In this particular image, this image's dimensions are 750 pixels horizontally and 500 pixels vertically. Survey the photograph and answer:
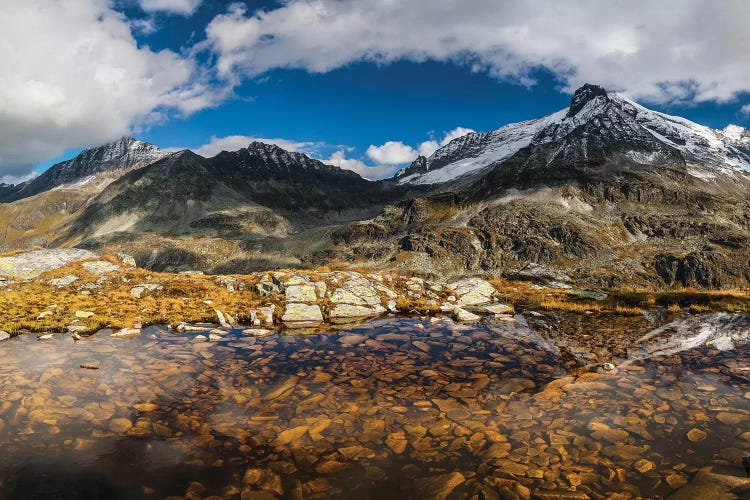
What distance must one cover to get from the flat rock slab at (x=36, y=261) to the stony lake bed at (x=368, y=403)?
20.6 feet

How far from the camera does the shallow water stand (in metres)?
7.69

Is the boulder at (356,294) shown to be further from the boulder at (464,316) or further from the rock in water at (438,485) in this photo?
the rock in water at (438,485)

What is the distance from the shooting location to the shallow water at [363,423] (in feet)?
25.2

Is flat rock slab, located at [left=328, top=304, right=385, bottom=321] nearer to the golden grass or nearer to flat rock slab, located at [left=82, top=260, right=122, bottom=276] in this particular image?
the golden grass

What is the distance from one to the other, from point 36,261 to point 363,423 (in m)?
29.7

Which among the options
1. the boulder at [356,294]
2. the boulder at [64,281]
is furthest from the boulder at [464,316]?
the boulder at [64,281]

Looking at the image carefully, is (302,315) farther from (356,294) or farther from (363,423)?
(363,423)

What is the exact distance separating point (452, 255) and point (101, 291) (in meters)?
145

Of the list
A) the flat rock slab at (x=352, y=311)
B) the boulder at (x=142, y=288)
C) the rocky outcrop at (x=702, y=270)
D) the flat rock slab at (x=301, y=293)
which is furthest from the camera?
the rocky outcrop at (x=702, y=270)

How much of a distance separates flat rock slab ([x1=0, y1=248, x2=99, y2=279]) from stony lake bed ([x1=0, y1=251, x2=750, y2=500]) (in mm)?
6265

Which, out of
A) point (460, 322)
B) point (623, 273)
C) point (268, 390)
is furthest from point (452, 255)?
point (268, 390)

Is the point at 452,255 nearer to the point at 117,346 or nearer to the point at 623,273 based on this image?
the point at 623,273

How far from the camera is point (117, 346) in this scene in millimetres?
16234

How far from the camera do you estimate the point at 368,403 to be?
11.1 m
